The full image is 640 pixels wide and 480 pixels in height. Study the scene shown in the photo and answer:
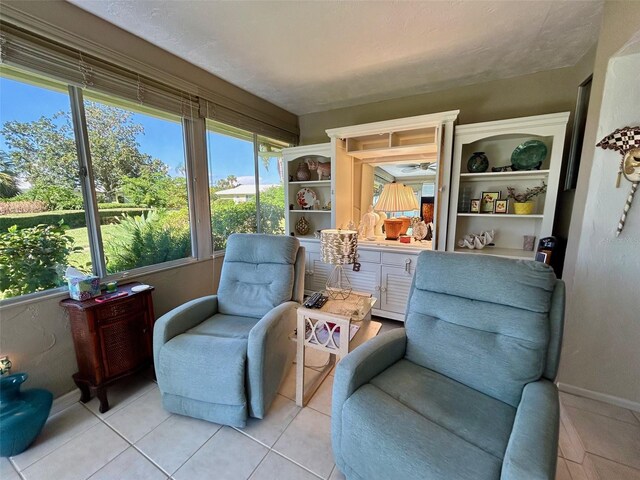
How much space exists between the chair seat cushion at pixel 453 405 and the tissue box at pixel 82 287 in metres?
1.71

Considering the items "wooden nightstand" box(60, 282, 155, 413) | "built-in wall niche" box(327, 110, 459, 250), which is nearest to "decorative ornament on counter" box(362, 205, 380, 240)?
"built-in wall niche" box(327, 110, 459, 250)

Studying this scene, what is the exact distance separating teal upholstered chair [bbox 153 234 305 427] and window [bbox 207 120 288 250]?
0.96 meters

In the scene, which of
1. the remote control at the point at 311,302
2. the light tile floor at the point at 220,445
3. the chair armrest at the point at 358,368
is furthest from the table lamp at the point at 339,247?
the light tile floor at the point at 220,445

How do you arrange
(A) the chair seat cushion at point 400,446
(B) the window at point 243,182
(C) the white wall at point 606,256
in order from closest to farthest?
1. (A) the chair seat cushion at point 400,446
2. (C) the white wall at point 606,256
3. (B) the window at point 243,182

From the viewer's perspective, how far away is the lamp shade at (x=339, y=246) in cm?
166

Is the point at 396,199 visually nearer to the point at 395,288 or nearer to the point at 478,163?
the point at 478,163

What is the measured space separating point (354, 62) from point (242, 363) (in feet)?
7.58

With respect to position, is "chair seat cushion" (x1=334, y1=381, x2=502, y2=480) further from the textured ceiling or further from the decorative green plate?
the decorative green plate

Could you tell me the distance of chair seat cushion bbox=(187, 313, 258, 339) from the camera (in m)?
1.63

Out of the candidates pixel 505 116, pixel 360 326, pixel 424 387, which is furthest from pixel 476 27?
pixel 424 387

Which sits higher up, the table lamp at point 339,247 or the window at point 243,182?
the window at point 243,182

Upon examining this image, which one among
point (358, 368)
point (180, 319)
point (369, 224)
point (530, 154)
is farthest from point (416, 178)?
point (180, 319)

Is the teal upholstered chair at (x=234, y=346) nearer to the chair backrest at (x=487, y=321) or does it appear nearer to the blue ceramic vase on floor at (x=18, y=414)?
the blue ceramic vase on floor at (x=18, y=414)

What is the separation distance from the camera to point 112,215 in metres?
1.88
